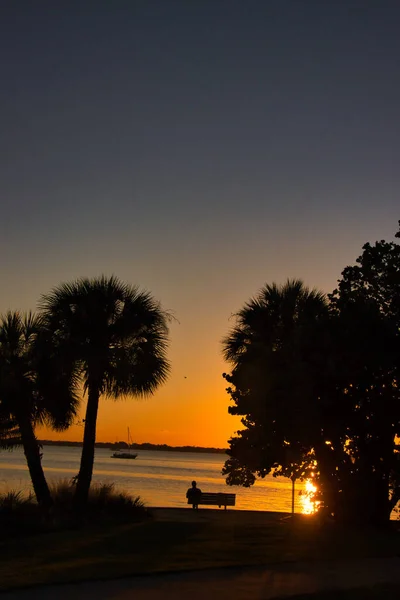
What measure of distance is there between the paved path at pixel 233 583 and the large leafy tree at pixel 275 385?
533cm

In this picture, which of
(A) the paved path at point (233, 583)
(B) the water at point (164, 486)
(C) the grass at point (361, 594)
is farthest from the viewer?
(B) the water at point (164, 486)

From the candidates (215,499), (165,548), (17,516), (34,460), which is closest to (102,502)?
(34,460)

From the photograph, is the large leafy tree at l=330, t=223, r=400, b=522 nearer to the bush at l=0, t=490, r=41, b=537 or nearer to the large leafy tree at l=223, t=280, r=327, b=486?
the large leafy tree at l=223, t=280, r=327, b=486

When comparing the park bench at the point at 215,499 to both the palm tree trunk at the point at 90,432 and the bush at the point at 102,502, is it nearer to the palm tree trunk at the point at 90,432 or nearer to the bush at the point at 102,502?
the bush at the point at 102,502

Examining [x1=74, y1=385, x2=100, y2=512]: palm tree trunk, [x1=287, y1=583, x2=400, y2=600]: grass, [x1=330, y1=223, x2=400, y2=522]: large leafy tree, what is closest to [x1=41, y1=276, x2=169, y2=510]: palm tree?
[x1=74, y1=385, x2=100, y2=512]: palm tree trunk

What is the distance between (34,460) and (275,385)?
8.82 metres

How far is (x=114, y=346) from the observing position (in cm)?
2320

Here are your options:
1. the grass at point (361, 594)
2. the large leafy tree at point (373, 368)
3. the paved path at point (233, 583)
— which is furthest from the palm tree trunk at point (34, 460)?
the grass at point (361, 594)

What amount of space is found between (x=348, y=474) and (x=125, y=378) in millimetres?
7396

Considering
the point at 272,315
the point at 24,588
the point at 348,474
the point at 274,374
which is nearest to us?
the point at 24,588

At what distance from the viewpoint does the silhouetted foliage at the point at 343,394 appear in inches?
666

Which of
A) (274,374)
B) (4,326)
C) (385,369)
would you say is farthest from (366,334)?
(4,326)

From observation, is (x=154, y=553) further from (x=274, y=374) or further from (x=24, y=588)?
(x=274, y=374)

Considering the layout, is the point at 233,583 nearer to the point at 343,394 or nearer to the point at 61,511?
the point at 343,394
